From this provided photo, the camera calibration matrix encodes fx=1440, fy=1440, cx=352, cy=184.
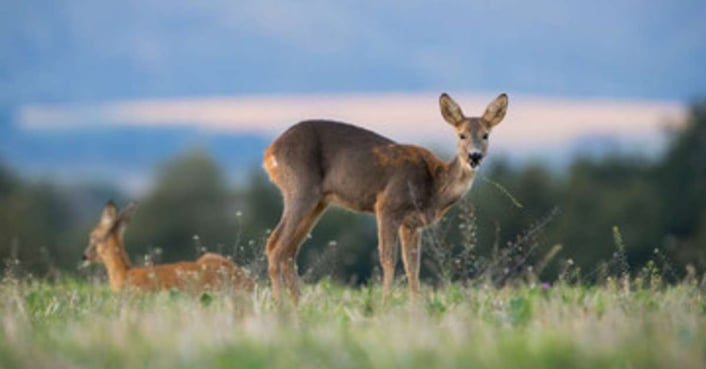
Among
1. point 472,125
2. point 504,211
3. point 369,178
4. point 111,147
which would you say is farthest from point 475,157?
point 111,147

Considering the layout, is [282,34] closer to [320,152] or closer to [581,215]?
[581,215]

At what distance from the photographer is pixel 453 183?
11.8 meters

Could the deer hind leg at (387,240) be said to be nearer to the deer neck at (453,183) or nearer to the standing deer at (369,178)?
the standing deer at (369,178)

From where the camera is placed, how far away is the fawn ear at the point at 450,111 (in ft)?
38.6

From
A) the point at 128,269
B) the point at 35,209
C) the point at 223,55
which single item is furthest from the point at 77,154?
the point at 128,269

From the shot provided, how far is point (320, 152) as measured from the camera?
11.8 meters

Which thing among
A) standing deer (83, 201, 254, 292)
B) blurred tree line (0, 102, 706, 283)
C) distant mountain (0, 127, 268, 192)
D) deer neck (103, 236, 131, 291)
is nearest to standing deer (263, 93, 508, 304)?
standing deer (83, 201, 254, 292)

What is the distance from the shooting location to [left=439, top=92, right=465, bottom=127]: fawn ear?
11766mm

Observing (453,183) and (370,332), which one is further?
(453,183)

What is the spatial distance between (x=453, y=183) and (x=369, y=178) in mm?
698

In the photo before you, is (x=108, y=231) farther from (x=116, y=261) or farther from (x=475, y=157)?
(x=475, y=157)

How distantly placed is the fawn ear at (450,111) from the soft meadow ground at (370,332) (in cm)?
252

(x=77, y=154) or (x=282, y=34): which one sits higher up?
(x=282, y=34)

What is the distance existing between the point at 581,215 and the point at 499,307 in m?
49.6
